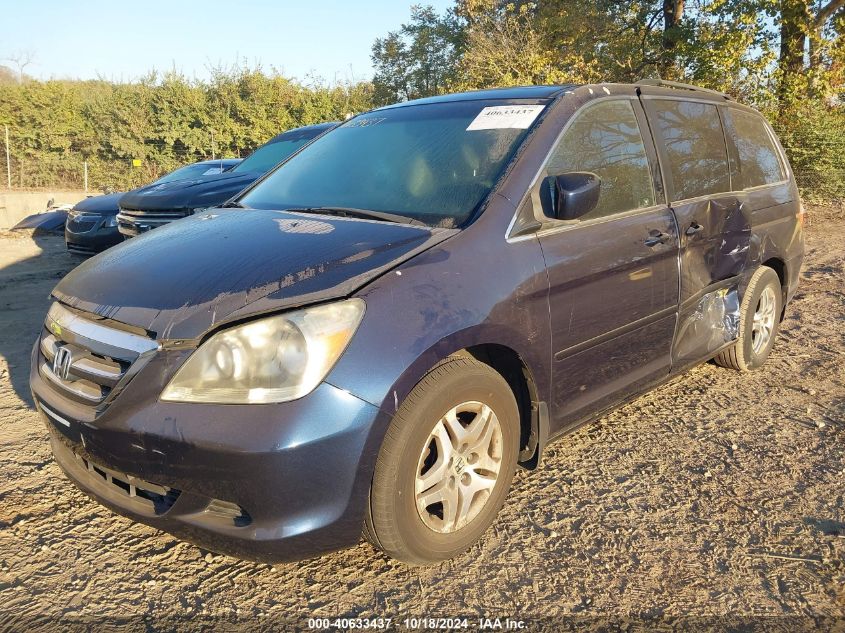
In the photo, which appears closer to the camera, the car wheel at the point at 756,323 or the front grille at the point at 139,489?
the front grille at the point at 139,489

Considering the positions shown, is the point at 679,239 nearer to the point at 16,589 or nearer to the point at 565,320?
the point at 565,320

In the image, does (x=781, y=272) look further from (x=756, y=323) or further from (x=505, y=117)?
(x=505, y=117)

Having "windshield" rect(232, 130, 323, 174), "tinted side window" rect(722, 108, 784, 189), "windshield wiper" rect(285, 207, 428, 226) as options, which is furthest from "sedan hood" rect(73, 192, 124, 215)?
"tinted side window" rect(722, 108, 784, 189)

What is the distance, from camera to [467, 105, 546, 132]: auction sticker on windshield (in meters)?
2.94

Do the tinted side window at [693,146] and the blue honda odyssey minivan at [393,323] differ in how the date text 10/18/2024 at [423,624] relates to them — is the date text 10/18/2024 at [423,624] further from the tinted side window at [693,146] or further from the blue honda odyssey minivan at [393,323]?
the tinted side window at [693,146]

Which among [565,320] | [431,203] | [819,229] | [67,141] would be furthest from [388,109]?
[67,141]

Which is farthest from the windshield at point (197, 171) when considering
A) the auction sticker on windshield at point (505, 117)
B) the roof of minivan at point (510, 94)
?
the auction sticker on windshield at point (505, 117)

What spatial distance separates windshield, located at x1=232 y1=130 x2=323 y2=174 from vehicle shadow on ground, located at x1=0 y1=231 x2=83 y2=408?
2483 mm

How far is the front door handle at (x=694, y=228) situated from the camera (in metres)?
3.43

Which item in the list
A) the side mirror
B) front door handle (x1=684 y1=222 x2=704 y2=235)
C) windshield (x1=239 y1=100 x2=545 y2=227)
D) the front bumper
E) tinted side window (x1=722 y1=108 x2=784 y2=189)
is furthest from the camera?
tinted side window (x1=722 y1=108 x2=784 y2=189)

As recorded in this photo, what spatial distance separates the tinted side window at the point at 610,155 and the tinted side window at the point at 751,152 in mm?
1094

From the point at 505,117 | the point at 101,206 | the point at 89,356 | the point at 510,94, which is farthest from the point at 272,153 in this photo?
the point at 89,356

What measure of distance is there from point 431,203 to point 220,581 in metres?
1.68

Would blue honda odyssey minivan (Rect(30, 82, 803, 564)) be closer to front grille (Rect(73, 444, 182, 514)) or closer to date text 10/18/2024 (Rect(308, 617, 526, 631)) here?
Answer: front grille (Rect(73, 444, 182, 514))
